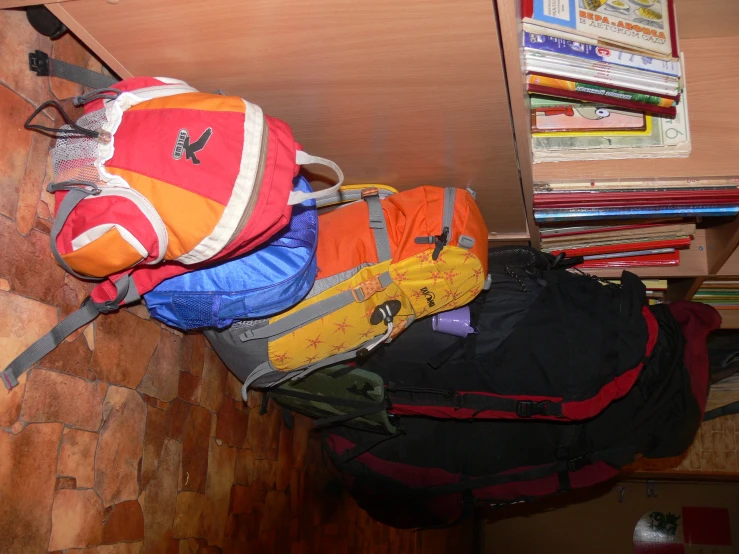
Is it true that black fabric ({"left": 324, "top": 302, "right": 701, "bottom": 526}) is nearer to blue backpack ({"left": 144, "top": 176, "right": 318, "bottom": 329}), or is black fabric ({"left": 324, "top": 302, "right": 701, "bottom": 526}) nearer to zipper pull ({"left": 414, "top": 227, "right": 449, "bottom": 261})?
zipper pull ({"left": 414, "top": 227, "right": 449, "bottom": 261})

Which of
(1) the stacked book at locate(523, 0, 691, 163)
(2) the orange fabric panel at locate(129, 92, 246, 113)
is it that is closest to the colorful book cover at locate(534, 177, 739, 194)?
(1) the stacked book at locate(523, 0, 691, 163)

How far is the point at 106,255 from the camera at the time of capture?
3.20 feet

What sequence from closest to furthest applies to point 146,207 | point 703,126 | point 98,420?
1. point 146,207
2. point 98,420
3. point 703,126

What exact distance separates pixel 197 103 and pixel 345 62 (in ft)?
0.93

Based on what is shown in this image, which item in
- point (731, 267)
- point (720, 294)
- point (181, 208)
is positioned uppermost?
point (181, 208)

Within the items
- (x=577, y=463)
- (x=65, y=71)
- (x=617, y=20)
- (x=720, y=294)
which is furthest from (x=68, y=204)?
(x=720, y=294)

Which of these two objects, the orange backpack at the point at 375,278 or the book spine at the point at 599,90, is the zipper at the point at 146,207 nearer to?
the orange backpack at the point at 375,278

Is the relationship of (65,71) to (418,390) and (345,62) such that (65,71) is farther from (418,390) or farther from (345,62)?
(418,390)

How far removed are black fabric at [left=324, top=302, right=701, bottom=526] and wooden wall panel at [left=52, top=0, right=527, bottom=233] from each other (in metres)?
0.56

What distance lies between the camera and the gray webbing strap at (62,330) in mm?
1069

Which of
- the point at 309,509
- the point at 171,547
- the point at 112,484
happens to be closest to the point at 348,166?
the point at 112,484

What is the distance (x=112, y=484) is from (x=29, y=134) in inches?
27.6

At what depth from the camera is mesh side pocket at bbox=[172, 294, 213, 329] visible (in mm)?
1185

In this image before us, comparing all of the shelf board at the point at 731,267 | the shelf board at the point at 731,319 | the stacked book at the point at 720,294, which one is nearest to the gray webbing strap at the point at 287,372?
the shelf board at the point at 731,267
